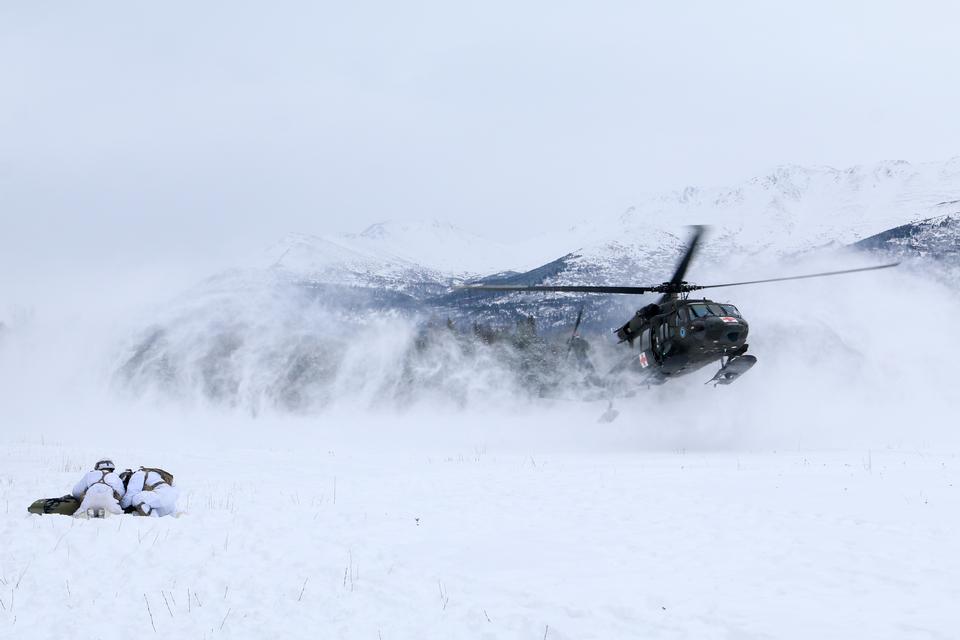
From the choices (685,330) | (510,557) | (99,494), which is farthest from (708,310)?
(99,494)

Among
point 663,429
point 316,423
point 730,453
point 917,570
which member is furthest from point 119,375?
point 917,570

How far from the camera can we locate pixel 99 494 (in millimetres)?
9430

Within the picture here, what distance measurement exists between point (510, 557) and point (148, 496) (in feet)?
19.1

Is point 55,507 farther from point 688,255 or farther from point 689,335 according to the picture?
point 688,255

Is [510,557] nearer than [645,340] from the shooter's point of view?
Yes

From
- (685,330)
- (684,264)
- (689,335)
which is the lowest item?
(689,335)

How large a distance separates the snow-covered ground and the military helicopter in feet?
16.9

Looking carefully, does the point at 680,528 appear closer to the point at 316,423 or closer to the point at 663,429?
the point at 663,429

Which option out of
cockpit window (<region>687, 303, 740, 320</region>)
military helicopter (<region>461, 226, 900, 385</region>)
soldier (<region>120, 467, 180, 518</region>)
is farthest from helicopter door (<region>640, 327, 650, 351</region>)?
soldier (<region>120, 467, 180, 518</region>)

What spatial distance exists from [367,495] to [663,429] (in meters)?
16.8

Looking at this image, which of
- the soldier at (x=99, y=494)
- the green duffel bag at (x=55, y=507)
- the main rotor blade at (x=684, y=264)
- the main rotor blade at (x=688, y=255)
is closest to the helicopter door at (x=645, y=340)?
the main rotor blade at (x=684, y=264)

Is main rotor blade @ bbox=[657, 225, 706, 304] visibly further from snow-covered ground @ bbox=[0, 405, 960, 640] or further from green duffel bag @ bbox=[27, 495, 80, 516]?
green duffel bag @ bbox=[27, 495, 80, 516]

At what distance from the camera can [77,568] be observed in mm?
7262

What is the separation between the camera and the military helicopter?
18734 mm
